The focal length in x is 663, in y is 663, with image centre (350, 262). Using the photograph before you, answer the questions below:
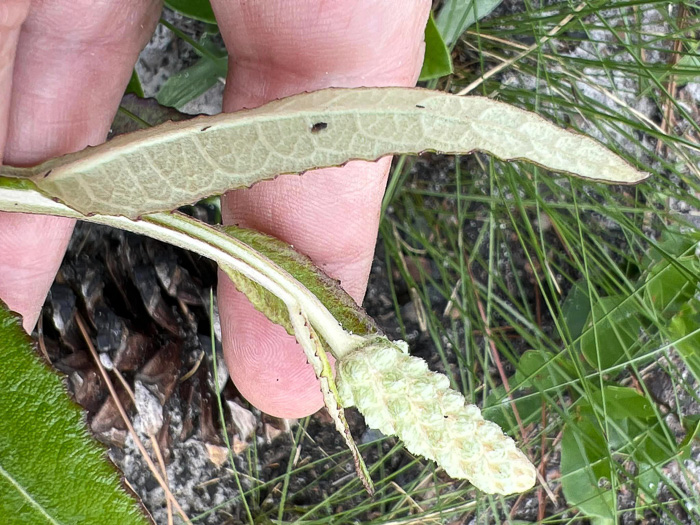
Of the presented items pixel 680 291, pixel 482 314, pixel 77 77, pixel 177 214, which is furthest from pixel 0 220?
pixel 680 291

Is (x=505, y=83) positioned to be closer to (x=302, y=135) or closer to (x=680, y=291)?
(x=680, y=291)

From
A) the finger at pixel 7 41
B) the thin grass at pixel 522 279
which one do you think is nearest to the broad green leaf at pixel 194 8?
the finger at pixel 7 41

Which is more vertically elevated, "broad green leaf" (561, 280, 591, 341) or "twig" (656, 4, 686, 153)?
"twig" (656, 4, 686, 153)

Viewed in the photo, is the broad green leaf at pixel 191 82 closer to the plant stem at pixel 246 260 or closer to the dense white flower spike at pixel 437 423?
the plant stem at pixel 246 260

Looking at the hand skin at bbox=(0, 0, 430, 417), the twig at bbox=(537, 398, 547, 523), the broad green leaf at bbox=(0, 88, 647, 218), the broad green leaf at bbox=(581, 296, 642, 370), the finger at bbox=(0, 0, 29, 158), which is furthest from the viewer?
the twig at bbox=(537, 398, 547, 523)

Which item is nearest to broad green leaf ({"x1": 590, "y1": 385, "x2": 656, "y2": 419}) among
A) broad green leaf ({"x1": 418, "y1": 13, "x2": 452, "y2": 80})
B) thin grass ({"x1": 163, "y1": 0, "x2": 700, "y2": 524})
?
thin grass ({"x1": 163, "y1": 0, "x2": 700, "y2": 524})

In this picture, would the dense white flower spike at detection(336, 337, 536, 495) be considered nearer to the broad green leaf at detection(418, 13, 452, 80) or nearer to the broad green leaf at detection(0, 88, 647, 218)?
the broad green leaf at detection(0, 88, 647, 218)
